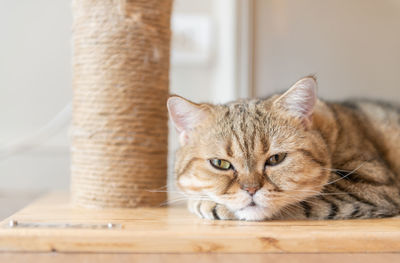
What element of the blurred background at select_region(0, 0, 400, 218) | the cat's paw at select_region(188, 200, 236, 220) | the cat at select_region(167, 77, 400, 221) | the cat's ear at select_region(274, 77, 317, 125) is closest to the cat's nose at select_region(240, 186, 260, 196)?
the cat at select_region(167, 77, 400, 221)

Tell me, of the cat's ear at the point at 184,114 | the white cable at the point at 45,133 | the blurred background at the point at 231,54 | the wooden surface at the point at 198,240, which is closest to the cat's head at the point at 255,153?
the cat's ear at the point at 184,114

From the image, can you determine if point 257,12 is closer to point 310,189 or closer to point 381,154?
point 381,154

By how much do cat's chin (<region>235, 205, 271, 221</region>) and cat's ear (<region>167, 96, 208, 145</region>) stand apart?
0.95 feet

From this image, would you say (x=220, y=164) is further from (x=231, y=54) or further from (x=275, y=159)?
(x=231, y=54)

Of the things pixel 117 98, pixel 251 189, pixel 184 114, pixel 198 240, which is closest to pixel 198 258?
pixel 198 240

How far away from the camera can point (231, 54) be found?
1.97 metres

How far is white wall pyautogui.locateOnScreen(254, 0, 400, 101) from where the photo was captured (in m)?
1.94

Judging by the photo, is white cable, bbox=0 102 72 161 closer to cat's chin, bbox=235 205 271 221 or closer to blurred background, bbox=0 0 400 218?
blurred background, bbox=0 0 400 218

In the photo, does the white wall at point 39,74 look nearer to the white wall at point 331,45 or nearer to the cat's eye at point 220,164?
the white wall at point 331,45

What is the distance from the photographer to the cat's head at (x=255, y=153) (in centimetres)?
107

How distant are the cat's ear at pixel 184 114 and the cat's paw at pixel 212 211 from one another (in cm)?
20

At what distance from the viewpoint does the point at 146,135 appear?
136cm

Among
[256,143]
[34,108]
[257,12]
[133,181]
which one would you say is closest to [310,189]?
[256,143]

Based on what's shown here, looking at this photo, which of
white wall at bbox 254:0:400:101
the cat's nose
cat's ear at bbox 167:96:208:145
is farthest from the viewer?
white wall at bbox 254:0:400:101
